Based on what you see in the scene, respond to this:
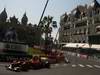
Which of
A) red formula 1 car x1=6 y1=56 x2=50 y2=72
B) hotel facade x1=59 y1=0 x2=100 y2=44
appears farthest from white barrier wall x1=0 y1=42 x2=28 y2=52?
hotel facade x1=59 y1=0 x2=100 y2=44

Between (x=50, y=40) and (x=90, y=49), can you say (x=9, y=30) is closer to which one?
(x=50, y=40)

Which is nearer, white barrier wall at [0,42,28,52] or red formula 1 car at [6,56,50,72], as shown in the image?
red formula 1 car at [6,56,50,72]

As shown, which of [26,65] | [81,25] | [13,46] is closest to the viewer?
[26,65]

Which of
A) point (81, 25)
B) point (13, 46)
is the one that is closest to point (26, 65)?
point (13, 46)

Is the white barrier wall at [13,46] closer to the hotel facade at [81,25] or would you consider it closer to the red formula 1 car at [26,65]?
the red formula 1 car at [26,65]

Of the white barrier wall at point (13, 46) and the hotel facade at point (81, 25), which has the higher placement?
the hotel facade at point (81, 25)

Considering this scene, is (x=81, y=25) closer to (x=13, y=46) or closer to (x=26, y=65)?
(x=13, y=46)

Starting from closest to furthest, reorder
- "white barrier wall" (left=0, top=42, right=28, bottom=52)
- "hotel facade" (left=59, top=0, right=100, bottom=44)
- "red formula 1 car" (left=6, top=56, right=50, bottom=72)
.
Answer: "red formula 1 car" (left=6, top=56, right=50, bottom=72), "white barrier wall" (left=0, top=42, right=28, bottom=52), "hotel facade" (left=59, top=0, right=100, bottom=44)

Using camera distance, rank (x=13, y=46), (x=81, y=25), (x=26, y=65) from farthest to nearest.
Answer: (x=81, y=25), (x=13, y=46), (x=26, y=65)

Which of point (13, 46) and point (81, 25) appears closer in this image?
point (13, 46)

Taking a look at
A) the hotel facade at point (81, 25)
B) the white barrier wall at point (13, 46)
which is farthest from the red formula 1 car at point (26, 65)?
the hotel facade at point (81, 25)

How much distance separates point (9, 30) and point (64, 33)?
40078 mm

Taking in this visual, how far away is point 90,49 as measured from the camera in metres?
84.3

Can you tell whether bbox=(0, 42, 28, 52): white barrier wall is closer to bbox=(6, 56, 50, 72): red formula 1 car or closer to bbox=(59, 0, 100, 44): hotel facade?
bbox=(6, 56, 50, 72): red formula 1 car
